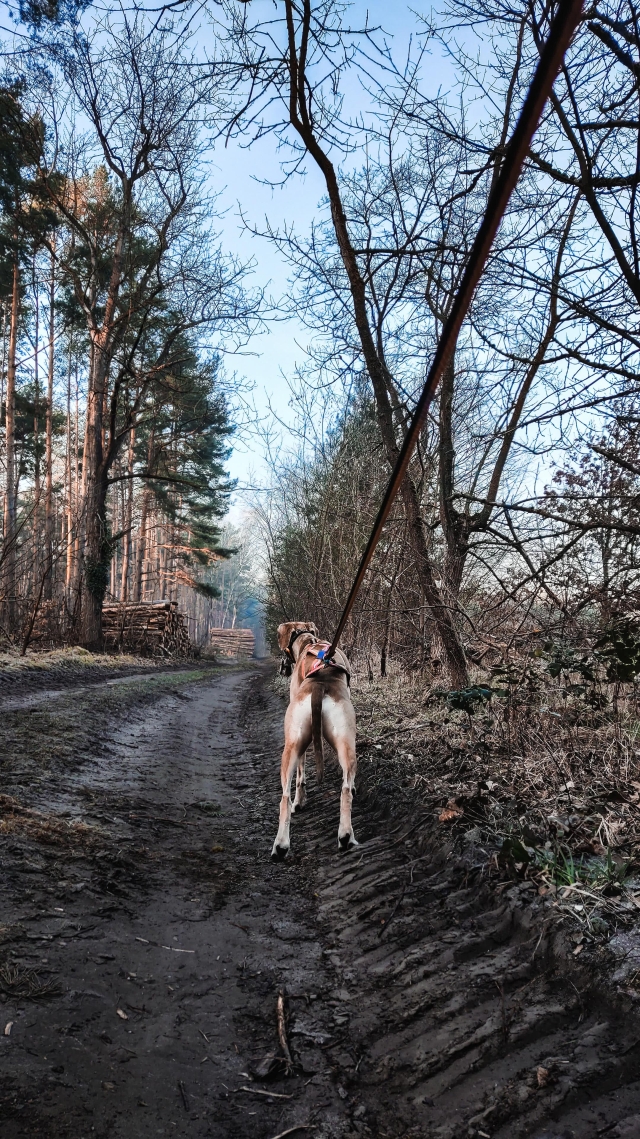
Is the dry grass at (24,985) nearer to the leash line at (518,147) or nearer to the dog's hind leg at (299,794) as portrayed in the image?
the leash line at (518,147)

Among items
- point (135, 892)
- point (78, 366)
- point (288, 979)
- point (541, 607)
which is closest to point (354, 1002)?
point (288, 979)

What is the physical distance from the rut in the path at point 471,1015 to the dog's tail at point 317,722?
94 cm

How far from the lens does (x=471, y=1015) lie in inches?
90.3

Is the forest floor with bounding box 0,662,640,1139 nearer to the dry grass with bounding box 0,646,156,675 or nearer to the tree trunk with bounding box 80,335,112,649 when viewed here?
the dry grass with bounding box 0,646,156,675

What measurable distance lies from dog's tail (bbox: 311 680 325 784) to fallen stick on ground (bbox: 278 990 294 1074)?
5.65 ft

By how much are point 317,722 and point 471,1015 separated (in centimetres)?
221

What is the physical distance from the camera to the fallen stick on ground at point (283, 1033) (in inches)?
89.4

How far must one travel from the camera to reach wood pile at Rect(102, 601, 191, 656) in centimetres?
2441

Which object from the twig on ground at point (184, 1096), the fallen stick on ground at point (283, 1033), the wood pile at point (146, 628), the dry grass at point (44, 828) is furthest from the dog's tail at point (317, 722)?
the wood pile at point (146, 628)

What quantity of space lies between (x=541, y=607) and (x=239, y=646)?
5659 centimetres

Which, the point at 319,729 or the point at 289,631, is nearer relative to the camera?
the point at 319,729

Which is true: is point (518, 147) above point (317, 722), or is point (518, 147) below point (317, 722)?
above

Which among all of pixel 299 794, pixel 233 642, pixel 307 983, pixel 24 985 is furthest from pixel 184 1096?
pixel 233 642

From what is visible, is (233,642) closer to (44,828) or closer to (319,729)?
(319,729)
